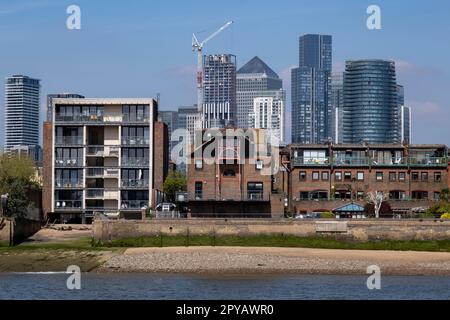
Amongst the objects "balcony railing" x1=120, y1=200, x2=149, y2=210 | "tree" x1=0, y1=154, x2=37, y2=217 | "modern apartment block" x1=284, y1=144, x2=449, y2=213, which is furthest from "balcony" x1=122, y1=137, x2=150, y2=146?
"modern apartment block" x1=284, y1=144, x2=449, y2=213

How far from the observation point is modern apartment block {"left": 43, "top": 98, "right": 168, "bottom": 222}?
116188mm

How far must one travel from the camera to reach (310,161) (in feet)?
387

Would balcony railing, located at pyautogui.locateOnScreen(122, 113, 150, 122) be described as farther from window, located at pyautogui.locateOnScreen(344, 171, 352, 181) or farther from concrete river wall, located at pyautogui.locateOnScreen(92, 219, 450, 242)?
concrete river wall, located at pyautogui.locateOnScreen(92, 219, 450, 242)

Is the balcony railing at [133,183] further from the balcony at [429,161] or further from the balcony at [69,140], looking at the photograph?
the balcony at [429,161]

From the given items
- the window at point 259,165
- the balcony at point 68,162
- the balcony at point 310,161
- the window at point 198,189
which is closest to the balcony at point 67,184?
the balcony at point 68,162

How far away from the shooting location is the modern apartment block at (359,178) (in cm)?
11531

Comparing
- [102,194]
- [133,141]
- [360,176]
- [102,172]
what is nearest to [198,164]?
[133,141]

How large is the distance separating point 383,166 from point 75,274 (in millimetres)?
64048

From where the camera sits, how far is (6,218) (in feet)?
259

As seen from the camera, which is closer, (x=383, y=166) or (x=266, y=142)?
(x=266, y=142)

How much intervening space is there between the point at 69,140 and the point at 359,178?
1539 inches

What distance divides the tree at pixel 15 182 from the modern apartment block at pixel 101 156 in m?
3.95
